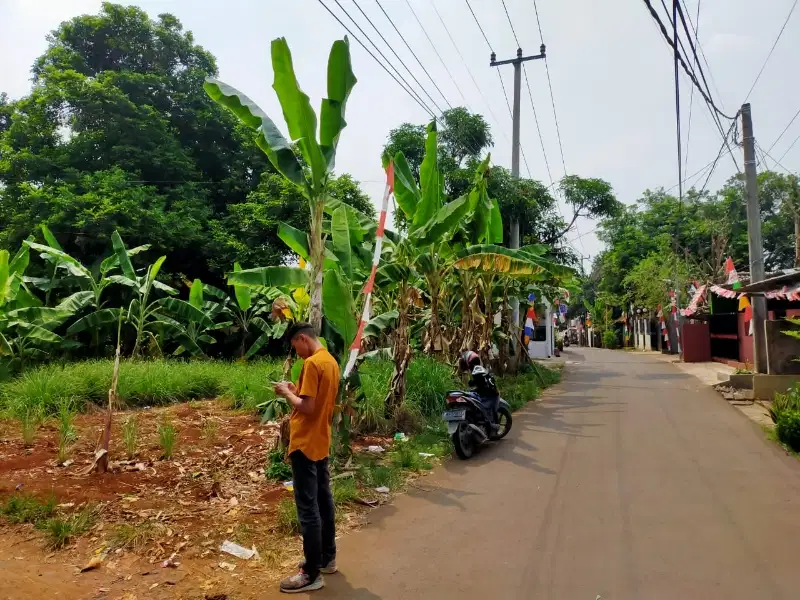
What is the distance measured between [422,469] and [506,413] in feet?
7.57

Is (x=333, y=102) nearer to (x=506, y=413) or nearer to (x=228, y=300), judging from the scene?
(x=506, y=413)

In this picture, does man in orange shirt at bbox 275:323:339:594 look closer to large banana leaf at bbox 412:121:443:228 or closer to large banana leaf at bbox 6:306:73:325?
large banana leaf at bbox 412:121:443:228

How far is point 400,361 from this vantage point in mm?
9086

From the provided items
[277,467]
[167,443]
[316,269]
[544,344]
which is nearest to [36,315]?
[167,443]

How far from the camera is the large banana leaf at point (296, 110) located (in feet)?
21.6

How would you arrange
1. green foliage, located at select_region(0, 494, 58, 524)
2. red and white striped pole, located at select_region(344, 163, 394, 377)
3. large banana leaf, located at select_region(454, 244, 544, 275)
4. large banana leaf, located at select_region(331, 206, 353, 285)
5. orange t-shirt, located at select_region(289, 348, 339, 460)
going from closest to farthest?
orange t-shirt, located at select_region(289, 348, 339, 460)
green foliage, located at select_region(0, 494, 58, 524)
red and white striped pole, located at select_region(344, 163, 394, 377)
large banana leaf, located at select_region(331, 206, 353, 285)
large banana leaf, located at select_region(454, 244, 544, 275)

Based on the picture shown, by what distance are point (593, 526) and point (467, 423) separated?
9.81ft

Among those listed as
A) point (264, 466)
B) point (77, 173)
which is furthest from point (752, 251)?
point (77, 173)

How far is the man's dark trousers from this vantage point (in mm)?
4176

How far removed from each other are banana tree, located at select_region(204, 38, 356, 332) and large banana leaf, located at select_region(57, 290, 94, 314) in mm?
8114

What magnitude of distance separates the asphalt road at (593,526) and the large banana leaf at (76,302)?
9634 mm

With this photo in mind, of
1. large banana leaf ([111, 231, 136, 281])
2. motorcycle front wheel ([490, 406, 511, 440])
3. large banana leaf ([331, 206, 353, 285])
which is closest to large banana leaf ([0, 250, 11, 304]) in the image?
large banana leaf ([111, 231, 136, 281])

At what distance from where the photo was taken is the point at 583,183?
22172mm

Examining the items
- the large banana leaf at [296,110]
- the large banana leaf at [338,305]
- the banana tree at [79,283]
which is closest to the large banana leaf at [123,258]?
the banana tree at [79,283]
